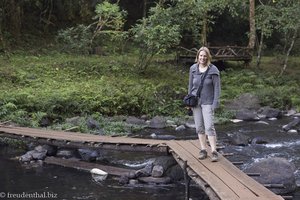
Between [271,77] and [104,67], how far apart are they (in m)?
8.37

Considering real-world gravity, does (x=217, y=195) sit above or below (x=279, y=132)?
above

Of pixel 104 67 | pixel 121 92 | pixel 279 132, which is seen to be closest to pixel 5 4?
pixel 104 67

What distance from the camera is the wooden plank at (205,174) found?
22.3 feet

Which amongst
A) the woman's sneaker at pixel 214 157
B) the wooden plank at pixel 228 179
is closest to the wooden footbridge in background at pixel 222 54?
the wooden plank at pixel 228 179

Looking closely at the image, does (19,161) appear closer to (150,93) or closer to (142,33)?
(150,93)

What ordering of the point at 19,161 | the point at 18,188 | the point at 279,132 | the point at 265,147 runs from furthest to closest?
the point at 279,132
the point at 265,147
the point at 19,161
the point at 18,188

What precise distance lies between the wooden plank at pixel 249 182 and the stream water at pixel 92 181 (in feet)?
3.88

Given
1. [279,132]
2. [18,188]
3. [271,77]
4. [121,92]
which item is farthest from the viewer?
[271,77]

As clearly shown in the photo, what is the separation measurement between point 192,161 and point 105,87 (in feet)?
32.1

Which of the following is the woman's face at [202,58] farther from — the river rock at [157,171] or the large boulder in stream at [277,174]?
the river rock at [157,171]

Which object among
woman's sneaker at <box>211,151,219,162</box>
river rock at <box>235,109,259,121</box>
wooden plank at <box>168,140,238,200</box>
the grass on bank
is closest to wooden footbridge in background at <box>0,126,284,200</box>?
wooden plank at <box>168,140,238,200</box>

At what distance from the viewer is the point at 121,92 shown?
17781mm

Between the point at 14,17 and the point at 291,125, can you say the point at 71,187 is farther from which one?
the point at 14,17

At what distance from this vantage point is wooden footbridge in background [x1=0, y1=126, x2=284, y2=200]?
691cm
